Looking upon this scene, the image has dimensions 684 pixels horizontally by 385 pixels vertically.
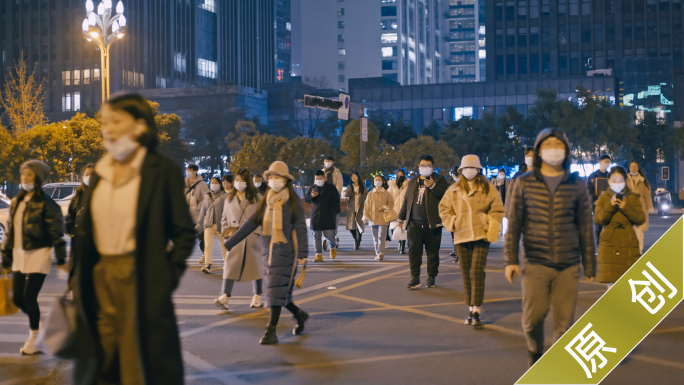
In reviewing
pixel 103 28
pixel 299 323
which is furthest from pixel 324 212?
pixel 103 28

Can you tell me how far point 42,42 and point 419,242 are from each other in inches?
3734

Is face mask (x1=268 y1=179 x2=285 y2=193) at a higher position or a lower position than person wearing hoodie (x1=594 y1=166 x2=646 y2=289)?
higher

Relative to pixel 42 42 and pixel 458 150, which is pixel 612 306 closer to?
pixel 458 150

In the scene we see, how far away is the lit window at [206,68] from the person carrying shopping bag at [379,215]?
324 feet

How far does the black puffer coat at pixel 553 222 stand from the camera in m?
5.24

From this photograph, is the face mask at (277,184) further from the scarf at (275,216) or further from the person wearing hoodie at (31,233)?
the person wearing hoodie at (31,233)

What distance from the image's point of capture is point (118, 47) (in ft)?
303

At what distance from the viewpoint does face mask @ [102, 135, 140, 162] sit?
368 centimetres

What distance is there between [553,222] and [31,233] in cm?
447

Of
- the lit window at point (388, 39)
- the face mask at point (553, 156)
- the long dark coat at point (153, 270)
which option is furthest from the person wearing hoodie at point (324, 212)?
the lit window at point (388, 39)

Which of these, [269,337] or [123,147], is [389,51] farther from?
[123,147]

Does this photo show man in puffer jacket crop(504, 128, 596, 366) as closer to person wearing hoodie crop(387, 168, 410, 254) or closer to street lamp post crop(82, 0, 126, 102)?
person wearing hoodie crop(387, 168, 410, 254)

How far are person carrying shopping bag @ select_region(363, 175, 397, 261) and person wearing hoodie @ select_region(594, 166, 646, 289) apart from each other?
6.74 metres

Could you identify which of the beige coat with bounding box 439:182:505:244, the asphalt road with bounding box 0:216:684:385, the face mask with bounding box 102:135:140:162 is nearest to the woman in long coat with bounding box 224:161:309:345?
the asphalt road with bounding box 0:216:684:385
